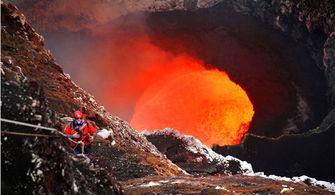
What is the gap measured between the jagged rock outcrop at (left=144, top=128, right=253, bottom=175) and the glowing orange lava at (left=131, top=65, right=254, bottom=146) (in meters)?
15.7

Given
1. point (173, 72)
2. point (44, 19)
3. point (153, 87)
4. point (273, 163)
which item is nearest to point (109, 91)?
point (153, 87)

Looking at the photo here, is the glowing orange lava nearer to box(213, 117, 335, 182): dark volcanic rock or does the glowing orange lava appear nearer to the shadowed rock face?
box(213, 117, 335, 182): dark volcanic rock

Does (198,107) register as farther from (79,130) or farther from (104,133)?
(79,130)

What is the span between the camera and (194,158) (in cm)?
3017

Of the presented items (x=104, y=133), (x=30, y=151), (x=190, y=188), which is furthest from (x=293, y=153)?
(x=30, y=151)

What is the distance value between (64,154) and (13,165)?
4.86ft

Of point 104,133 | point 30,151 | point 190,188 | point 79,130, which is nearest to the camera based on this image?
point 30,151

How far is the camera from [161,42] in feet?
181

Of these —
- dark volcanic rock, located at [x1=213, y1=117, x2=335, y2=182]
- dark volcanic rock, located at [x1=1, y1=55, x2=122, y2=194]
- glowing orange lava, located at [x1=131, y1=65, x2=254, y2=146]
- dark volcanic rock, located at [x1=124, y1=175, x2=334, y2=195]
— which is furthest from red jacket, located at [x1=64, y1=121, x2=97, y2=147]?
glowing orange lava, located at [x1=131, y1=65, x2=254, y2=146]

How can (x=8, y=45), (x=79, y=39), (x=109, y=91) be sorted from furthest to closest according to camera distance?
(x=79, y=39), (x=109, y=91), (x=8, y=45)

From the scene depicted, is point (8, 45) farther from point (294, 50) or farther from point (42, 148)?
point (294, 50)

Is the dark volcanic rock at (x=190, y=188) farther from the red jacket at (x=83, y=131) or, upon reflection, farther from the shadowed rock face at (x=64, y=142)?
the red jacket at (x=83, y=131)

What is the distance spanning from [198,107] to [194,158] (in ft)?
72.1

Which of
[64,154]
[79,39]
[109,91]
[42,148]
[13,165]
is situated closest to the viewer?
[13,165]
